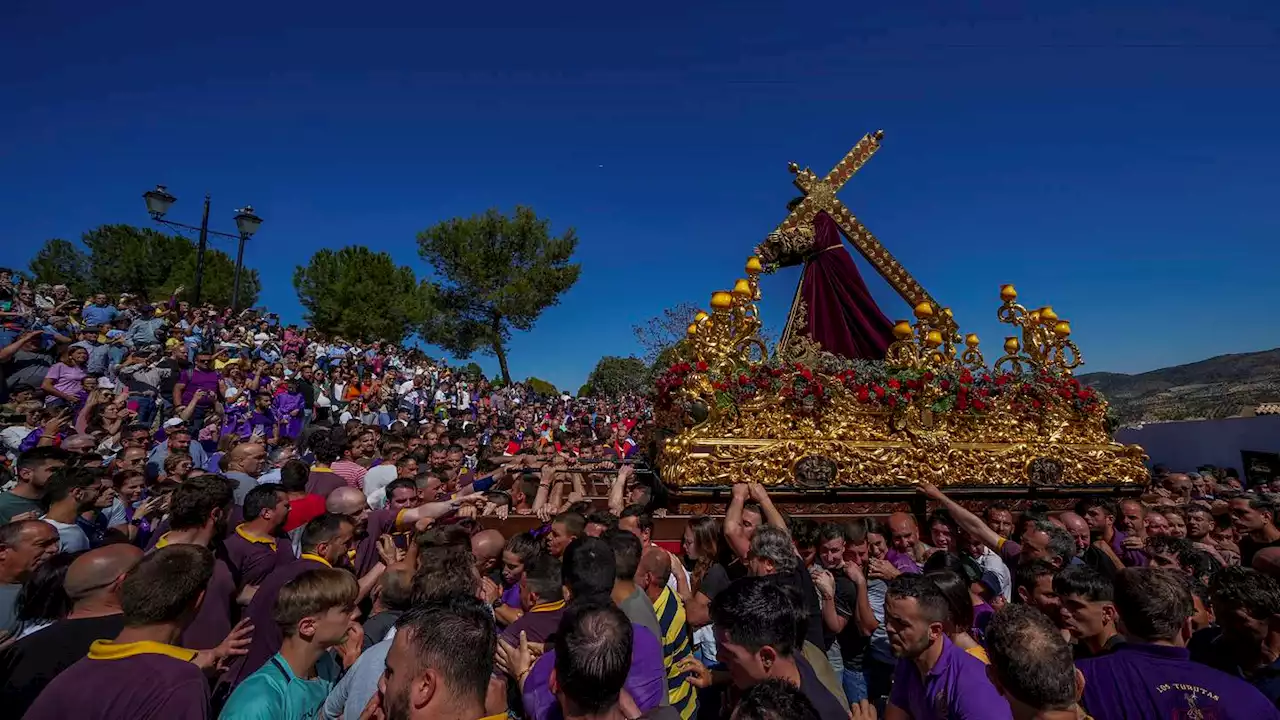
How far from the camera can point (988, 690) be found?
8.45 feet

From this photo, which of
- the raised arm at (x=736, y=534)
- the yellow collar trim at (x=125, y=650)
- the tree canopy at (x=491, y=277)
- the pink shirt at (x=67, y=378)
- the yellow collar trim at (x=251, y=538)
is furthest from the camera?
the tree canopy at (x=491, y=277)

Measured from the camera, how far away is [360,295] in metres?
45.2

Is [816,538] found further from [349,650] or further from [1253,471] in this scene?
[1253,471]

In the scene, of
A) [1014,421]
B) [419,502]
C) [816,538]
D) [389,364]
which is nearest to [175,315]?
[389,364]

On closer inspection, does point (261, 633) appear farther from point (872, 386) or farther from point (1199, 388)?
point (1199, 388)

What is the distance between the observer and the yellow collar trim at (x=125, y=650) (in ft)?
7.12

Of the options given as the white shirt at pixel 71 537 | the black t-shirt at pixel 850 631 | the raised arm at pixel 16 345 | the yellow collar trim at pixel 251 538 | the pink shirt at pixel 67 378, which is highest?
the raised arm at pixel 16 345

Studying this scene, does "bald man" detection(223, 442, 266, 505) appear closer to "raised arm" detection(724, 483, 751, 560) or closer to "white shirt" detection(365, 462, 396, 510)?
"white shirt" detection(365, 462, 396, 510)

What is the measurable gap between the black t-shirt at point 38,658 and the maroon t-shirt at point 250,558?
120cm

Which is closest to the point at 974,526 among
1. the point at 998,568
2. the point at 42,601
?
the point at 998,568

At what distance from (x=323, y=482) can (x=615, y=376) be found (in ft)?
152

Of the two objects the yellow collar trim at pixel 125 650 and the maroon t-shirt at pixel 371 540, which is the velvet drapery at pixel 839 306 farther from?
the yellow collar trim at pixel 125 650

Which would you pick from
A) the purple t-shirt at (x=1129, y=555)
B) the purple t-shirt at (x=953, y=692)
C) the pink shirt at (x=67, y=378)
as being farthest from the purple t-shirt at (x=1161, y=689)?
the pink shirt at (x=67, y=378)

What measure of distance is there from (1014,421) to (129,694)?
9.10m
